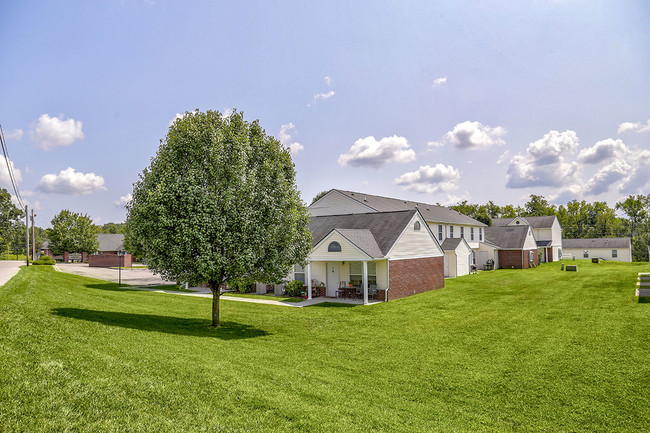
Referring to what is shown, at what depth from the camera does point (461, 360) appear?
1074cm

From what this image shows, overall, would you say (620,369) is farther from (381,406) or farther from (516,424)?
(381,406)

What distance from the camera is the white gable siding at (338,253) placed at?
2153 centimetres

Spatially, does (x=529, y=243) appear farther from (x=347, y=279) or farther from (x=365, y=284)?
(x=365, y=284)

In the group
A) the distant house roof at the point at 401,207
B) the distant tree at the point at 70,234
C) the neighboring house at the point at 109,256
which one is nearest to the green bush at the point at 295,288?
the distant house roof at the point at 401,207

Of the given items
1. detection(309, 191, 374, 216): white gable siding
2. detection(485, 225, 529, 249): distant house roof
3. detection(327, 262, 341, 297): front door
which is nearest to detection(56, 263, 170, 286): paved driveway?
detection(309, 191, 374, 216): white gable siding

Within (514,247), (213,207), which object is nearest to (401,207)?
(514,247)

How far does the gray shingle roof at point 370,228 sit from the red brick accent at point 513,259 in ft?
80.9

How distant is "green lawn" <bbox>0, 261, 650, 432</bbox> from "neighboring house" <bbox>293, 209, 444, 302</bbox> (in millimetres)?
5630

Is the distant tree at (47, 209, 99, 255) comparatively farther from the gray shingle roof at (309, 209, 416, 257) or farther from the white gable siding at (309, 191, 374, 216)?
the gray shingle roof at (309, 209, 416, 257)

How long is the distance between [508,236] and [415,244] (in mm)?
25707

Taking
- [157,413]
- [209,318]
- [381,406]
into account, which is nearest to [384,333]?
[381,406]

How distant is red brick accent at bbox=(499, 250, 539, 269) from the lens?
43344 mm

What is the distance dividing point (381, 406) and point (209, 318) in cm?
1123

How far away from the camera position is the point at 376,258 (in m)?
21.4
